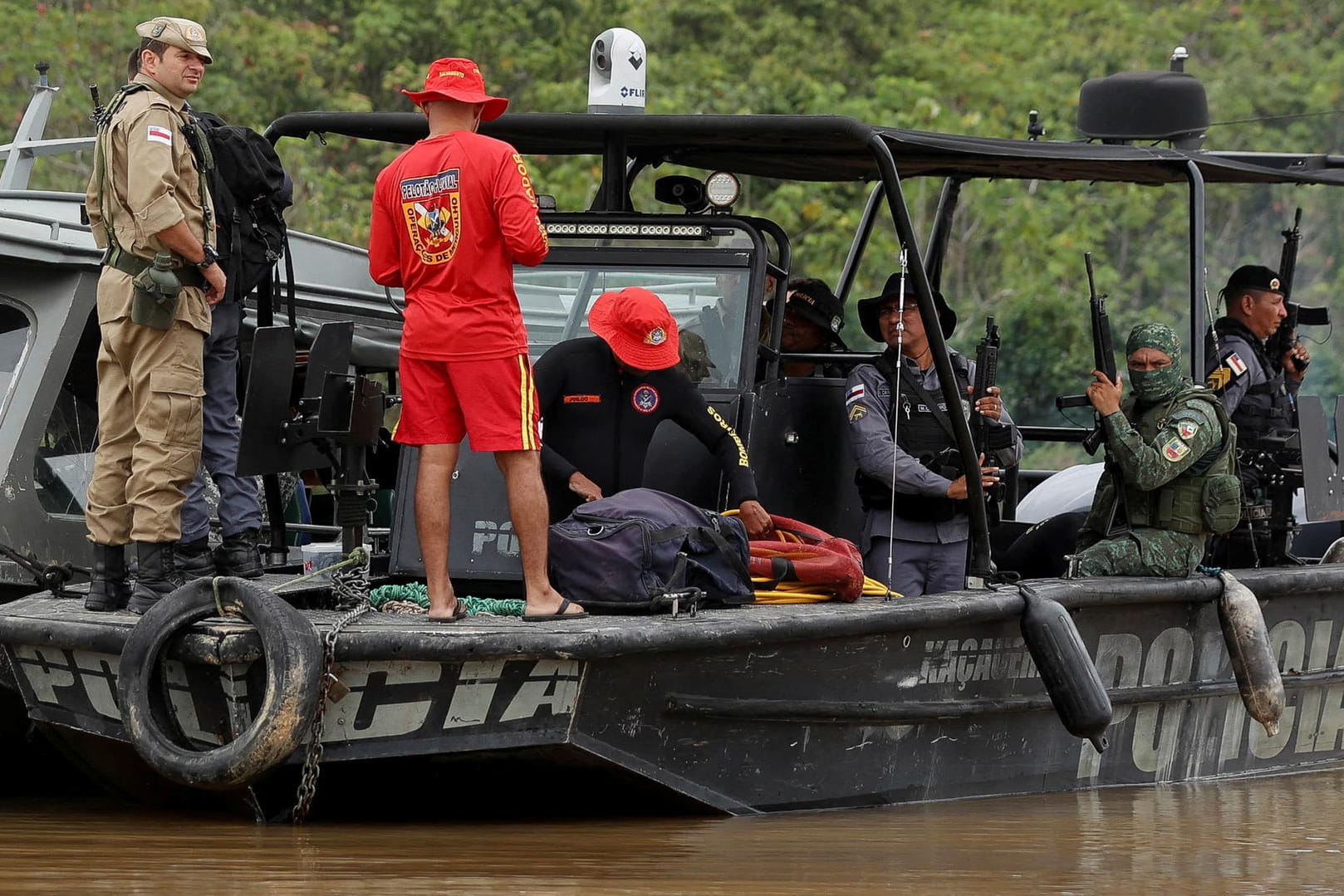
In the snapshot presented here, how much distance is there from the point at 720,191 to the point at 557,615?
85.6 inches

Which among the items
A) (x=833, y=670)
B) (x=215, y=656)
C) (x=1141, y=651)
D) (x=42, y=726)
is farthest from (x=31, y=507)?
Result: (x=1141, y=651)

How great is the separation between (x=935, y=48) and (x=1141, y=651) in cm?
1381

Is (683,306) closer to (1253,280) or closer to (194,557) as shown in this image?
(194,557)

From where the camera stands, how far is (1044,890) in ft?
16.5

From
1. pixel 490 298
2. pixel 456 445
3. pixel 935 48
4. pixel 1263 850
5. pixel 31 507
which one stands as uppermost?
pixel 935 48

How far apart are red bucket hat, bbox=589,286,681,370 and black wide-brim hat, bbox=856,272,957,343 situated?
1.09m

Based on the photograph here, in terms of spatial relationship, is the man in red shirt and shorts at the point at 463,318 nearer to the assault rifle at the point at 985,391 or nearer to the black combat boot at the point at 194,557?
the black combat boot at the point at 194,557

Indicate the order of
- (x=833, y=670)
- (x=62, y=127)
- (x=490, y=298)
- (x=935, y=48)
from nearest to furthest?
(x=490, y=298) < (x=833, y=670) < (x=62, y=127) < (x=935, y=48)

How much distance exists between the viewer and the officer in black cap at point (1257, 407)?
816 cm

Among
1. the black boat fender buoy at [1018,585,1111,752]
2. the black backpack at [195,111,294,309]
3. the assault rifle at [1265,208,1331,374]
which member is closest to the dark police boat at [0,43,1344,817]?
the black boat fender buoy at [1018,585,1111,752]

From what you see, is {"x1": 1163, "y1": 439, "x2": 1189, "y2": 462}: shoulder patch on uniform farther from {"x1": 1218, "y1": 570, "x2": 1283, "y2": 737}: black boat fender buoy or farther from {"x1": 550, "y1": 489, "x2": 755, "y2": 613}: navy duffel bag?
{"x1": 550, "y1": 489, "x2": 755, "y2": 613}: navy duffel bag

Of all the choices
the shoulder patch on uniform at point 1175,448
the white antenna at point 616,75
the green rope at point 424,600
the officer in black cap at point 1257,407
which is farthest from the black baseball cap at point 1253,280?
the green rope at point 424,600

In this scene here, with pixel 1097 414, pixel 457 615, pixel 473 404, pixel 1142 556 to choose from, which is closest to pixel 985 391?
pixel 1097 414

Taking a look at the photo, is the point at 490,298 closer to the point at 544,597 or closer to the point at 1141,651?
the point at 544,597
